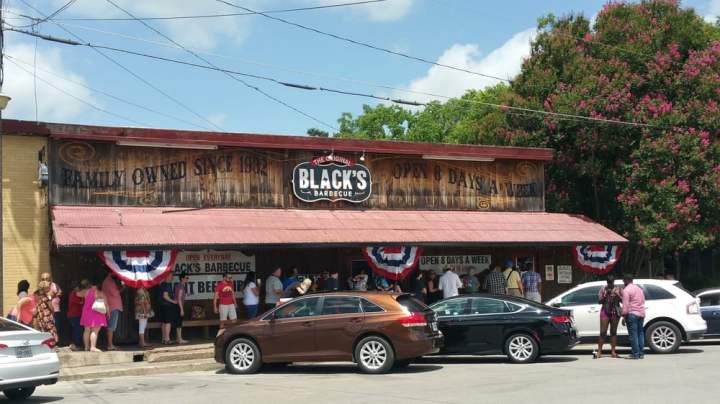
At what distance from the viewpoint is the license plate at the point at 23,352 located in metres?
12.1

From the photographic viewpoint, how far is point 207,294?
20016mm

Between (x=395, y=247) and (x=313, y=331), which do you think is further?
(x=395, y=247)

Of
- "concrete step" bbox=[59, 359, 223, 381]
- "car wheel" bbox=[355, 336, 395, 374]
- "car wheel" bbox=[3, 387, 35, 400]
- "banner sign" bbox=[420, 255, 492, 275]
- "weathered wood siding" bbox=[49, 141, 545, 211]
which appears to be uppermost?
"weathered wood siding" bbox=[49, 141, 545, 211]

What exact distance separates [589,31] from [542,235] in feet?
30.1

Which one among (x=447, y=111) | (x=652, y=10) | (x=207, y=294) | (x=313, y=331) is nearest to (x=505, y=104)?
(x=652, y=10)

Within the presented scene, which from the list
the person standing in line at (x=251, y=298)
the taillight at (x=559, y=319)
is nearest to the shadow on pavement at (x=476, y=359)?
the taillight at (x=559, y=319)

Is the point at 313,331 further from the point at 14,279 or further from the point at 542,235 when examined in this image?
the point at 542,235

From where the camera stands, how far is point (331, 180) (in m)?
22.1

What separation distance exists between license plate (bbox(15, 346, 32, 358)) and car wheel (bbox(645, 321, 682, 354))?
12.3m

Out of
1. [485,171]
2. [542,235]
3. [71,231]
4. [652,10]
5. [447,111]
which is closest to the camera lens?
[71,231]

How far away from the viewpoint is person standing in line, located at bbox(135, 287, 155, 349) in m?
18.0

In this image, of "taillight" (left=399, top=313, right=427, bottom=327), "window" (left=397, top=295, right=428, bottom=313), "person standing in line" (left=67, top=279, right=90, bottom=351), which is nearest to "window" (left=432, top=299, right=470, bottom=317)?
"window" (left=397, top=295, right=428, bottom=313)

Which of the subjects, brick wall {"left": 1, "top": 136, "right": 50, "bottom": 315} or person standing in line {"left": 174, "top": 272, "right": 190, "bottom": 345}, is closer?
brick wall {"left": 1, "top": 136, "right": 50, "bottom": 315}

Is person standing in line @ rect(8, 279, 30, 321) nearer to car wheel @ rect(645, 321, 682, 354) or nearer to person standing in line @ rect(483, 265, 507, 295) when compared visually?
person standing in line @ rect(483, 265, 507, 295)
